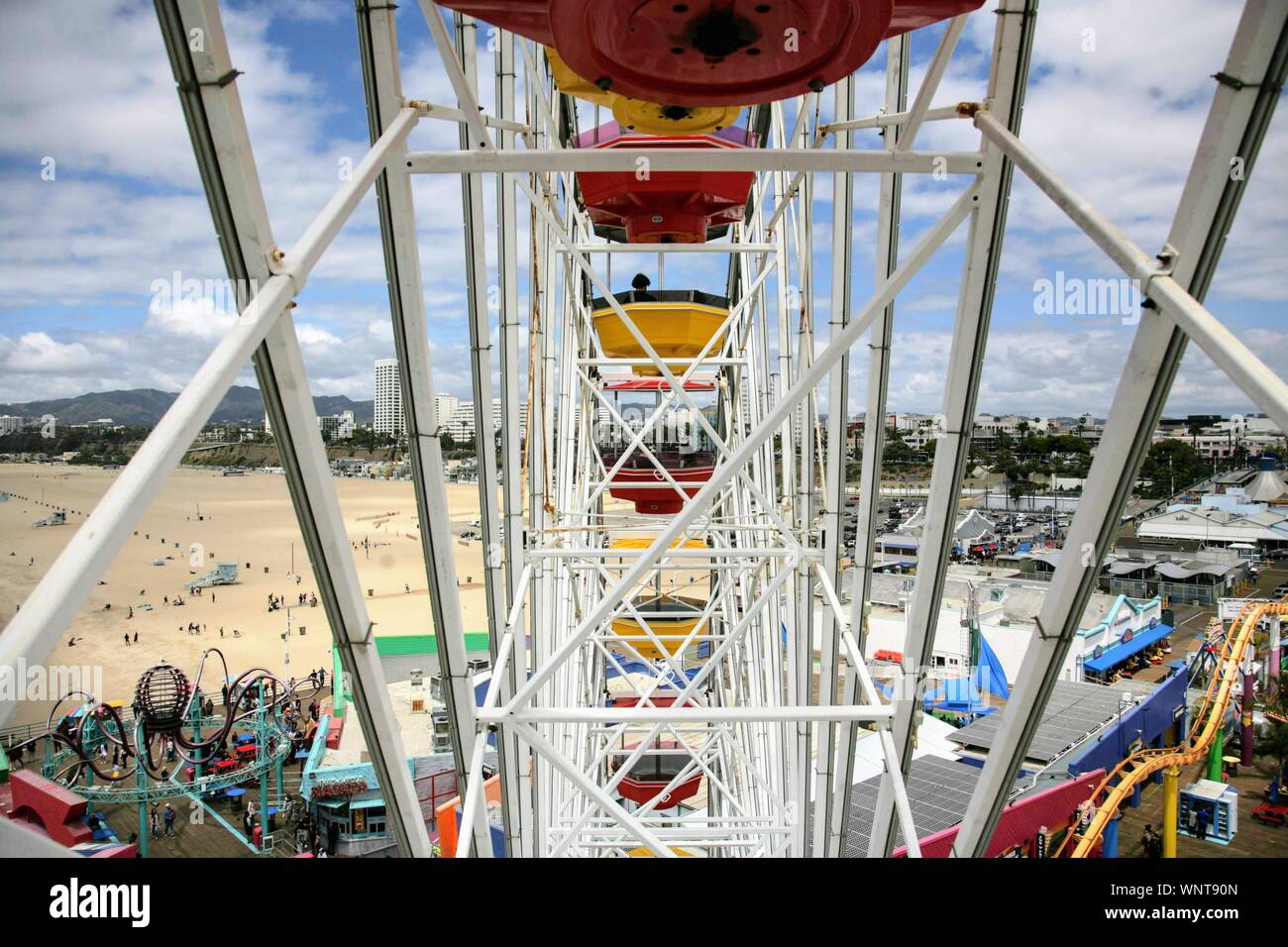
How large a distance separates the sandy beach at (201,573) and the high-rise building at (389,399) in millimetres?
5841

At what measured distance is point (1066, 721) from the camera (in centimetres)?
1923

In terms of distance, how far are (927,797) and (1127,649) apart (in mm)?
14855

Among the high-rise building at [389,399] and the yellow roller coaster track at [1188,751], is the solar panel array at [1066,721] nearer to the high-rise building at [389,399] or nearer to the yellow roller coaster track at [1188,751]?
the yellow roller coaster track at [1188,751]

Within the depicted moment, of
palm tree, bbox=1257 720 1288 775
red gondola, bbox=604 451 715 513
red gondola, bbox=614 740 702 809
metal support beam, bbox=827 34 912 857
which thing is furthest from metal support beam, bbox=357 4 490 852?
palm tree, bbox=1257 720 1288 775

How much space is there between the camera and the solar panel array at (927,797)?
543 inches

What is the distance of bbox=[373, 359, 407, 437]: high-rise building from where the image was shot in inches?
155

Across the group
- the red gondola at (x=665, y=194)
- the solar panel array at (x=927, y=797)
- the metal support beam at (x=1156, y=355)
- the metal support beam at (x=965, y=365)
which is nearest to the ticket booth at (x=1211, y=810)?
the solar panel array at (x=927, y=797)

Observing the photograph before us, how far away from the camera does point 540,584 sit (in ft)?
23.3

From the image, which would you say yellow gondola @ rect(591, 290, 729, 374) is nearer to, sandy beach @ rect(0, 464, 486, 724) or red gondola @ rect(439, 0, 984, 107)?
red gondola @ rect(439, 0, 984, 107)

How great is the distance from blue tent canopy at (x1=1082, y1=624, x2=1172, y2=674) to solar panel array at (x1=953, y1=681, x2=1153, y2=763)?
245 cm

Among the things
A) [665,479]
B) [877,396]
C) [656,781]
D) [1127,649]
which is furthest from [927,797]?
[1127,649]

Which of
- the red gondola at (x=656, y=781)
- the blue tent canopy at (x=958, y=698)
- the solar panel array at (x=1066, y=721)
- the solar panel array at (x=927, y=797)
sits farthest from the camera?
the blue tent canopy at (x=958, y=698)

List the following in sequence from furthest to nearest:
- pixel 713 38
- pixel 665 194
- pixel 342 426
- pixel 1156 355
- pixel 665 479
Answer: pixel 342 426 → pixel 665 479 → pixel 665 194 → pixel 1156 355 → pixel 713 38

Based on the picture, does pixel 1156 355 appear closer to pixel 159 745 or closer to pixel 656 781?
pixel 656 781
